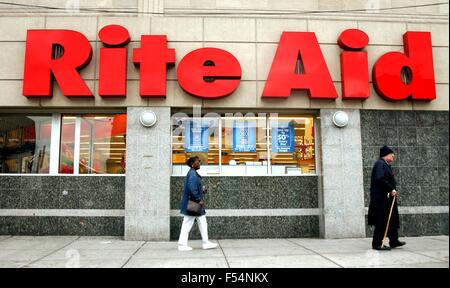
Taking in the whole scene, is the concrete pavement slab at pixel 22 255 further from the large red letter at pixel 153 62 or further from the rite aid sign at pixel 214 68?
the large red letter at pixel 153 62

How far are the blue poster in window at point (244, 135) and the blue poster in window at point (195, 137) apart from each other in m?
0.75

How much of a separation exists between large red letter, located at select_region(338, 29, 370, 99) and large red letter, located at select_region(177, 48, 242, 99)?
8.56ft

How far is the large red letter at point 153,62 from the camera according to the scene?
9.41m

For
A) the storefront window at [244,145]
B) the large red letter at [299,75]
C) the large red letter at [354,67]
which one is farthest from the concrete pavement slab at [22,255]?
the large red letter at [354,67]

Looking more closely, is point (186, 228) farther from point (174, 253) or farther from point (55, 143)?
point (55, 143)

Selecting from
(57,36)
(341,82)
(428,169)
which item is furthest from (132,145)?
(428,169)

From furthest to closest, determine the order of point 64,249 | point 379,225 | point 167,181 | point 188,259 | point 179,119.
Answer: point 179,119, point 167,181, point 64,249, point 379,225, point 188,259

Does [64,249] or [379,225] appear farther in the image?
[64,249]

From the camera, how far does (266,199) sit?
9750mm

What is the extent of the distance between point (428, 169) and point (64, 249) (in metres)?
8.68

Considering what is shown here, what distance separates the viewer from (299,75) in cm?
960

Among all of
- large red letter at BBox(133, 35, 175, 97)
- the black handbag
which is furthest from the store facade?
the black handbag

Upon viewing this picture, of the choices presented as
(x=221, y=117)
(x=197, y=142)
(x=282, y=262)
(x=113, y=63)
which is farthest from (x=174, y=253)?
(x=113, y=63)

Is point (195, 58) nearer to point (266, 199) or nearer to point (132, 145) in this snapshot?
point (132, 145)
